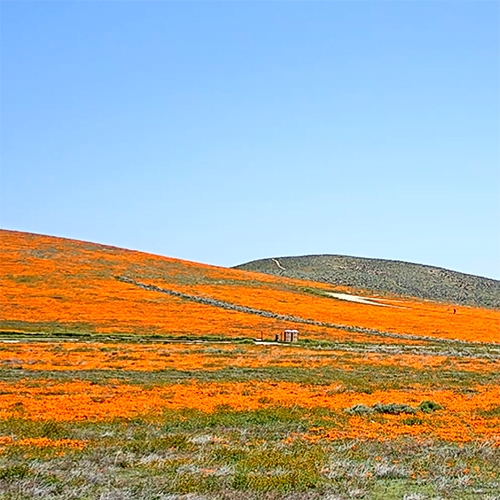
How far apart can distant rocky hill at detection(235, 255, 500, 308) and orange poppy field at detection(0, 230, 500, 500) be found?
73.3 metres

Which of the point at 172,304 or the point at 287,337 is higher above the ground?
the point at 172,304

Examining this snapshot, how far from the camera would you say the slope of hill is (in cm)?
6638

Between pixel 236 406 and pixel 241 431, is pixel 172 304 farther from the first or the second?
pixel 241 431

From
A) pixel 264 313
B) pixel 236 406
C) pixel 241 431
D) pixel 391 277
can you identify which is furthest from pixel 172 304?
pixel 391 277

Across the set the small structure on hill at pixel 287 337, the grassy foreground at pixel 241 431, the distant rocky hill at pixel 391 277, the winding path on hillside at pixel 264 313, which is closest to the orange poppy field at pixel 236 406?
the grassy foreground at pixel 241 431

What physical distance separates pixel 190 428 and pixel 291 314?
61567mm

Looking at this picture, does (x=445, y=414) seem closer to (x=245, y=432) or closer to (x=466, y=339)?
(x=245, y=432)

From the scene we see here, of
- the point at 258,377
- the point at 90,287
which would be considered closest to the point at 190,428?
the point at 258,377

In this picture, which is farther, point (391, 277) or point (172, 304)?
point (391, 277)

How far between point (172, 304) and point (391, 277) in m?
89.3

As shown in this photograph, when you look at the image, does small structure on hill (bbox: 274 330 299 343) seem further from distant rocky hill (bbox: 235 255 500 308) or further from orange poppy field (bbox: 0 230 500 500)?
distant rocky hill (bbox: 235 255 500 308)

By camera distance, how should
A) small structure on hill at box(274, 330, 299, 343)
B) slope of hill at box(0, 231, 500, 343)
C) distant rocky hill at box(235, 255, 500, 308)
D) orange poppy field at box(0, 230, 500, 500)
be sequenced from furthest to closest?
distant rocky hill at box(235, 255, 500, 308), slope of hill at box(0, 231, 500, 343), small structure on hill at box(274, 330, 299, 343), orange poppy field at box(0, 230, 500, 500)

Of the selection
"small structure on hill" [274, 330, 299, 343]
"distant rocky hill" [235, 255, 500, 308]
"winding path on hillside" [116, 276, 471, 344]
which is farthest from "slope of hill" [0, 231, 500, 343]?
"distant rocky hill" [235, 255, 500, 308]

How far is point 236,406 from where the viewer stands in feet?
78.3
